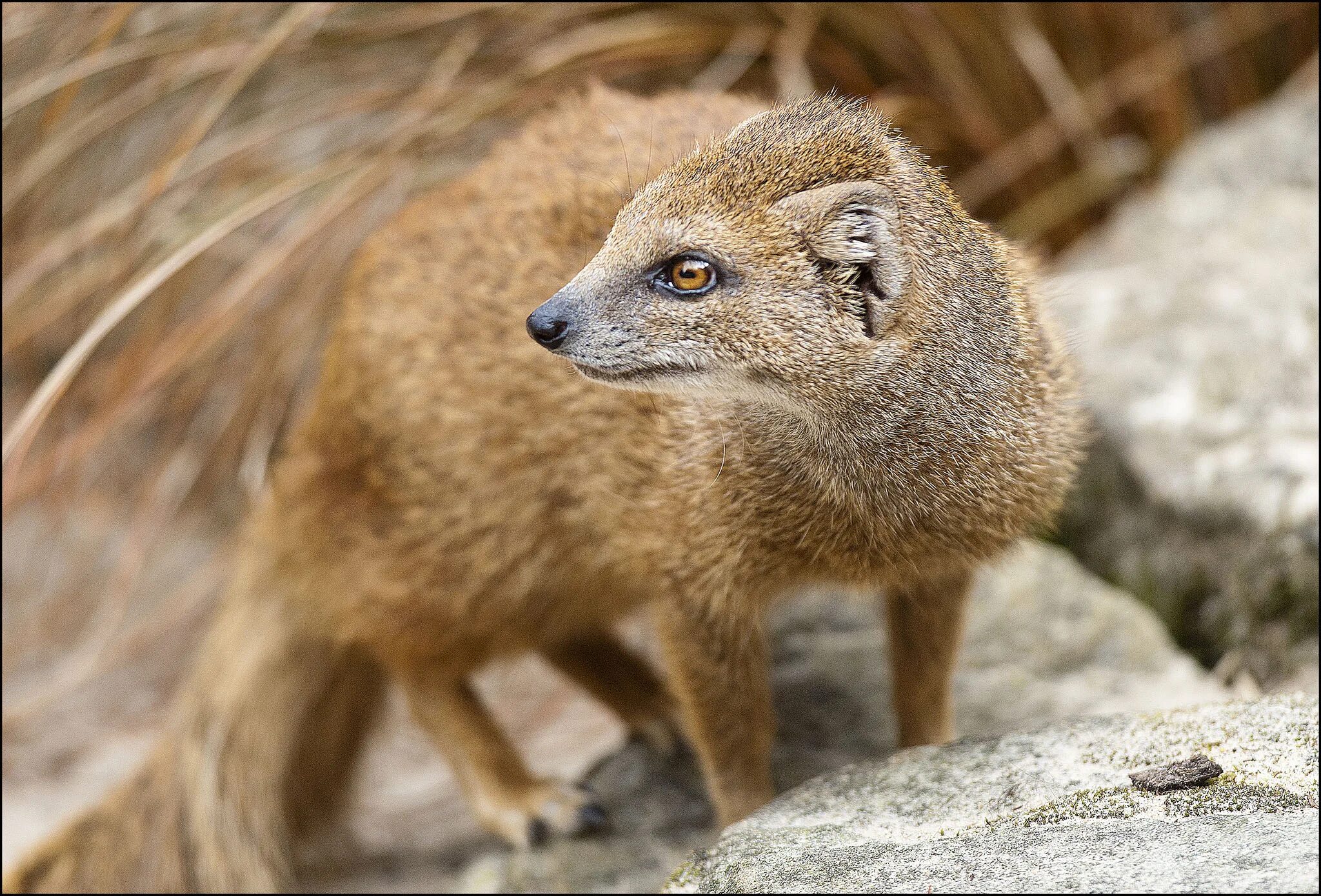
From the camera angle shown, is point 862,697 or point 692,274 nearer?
point 692,274

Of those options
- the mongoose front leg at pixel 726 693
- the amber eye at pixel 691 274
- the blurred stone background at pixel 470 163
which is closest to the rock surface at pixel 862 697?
the blurred stone background at pixel 470 163

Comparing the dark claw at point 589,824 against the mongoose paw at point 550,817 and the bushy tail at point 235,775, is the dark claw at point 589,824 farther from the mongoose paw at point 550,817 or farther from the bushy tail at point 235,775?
the bushy tail at point 235,775

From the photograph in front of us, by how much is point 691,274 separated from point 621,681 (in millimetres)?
1615

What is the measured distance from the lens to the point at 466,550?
2678 millimetres

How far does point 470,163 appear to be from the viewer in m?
3.82

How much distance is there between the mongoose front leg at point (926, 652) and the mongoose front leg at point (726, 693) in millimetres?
272

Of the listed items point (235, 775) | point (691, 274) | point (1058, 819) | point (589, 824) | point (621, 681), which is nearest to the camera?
point (1058, 819)

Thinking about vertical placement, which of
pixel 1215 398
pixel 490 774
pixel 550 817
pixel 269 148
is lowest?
pixel 550 817

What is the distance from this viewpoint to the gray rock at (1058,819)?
1507 mm

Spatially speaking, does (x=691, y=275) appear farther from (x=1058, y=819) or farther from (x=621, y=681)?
(x=621, y=681)

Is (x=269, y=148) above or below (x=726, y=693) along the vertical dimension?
above

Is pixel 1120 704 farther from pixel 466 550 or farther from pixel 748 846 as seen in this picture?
pixel 466 550

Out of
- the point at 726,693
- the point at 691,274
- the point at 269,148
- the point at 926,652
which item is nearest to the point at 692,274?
the point at 691,274

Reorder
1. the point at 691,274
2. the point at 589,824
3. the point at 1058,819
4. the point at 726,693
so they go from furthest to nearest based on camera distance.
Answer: the point at 589,824 → the point at 726,693 → the point at 691,274 → the point at 1058,819
